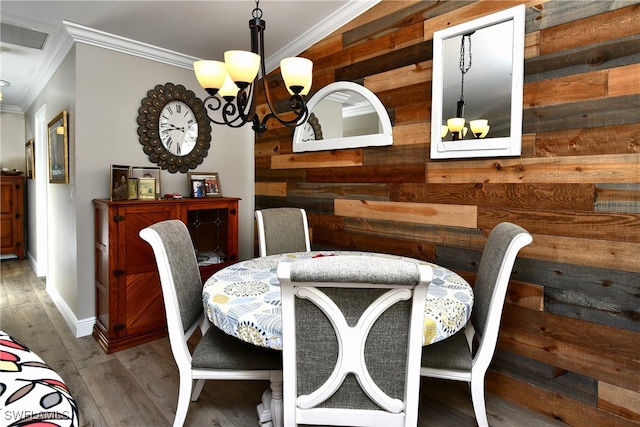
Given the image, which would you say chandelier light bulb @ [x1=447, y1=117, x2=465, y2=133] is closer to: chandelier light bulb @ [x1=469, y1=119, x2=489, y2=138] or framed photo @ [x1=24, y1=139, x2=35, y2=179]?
chandelier light bulb @ [x1=469, y1=119, x2=489, y2=138]

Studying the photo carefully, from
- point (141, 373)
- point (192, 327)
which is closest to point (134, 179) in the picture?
Answer: point (141, 373)

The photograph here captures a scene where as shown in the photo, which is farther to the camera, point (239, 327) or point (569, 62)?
point (569, 62)

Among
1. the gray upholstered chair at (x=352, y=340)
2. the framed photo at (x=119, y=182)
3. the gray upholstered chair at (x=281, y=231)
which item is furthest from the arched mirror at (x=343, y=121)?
the gray upholstered chair at (x=352, y=340)

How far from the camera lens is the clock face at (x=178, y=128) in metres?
3.19

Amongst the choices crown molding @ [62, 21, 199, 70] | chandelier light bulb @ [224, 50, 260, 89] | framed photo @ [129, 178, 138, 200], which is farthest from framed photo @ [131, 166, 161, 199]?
chandelier light bulb @ [224, 50, 260, 89]

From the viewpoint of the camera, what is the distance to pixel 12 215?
18.0 ft

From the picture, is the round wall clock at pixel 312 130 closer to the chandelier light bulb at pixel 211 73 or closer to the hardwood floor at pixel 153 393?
the chandelier light bulb at pixel 211 73

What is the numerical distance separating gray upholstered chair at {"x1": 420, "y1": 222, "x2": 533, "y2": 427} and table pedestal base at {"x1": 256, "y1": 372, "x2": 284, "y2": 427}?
589 millimetres

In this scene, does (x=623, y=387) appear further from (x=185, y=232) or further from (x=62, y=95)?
(x=62, y=95)

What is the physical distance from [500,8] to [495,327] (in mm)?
1645

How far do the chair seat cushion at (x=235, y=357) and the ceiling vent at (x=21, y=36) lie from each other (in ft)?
9.60

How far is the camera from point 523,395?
1.98m

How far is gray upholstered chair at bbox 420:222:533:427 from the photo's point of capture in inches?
56.4

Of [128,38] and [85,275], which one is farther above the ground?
Answer: [128,38]
